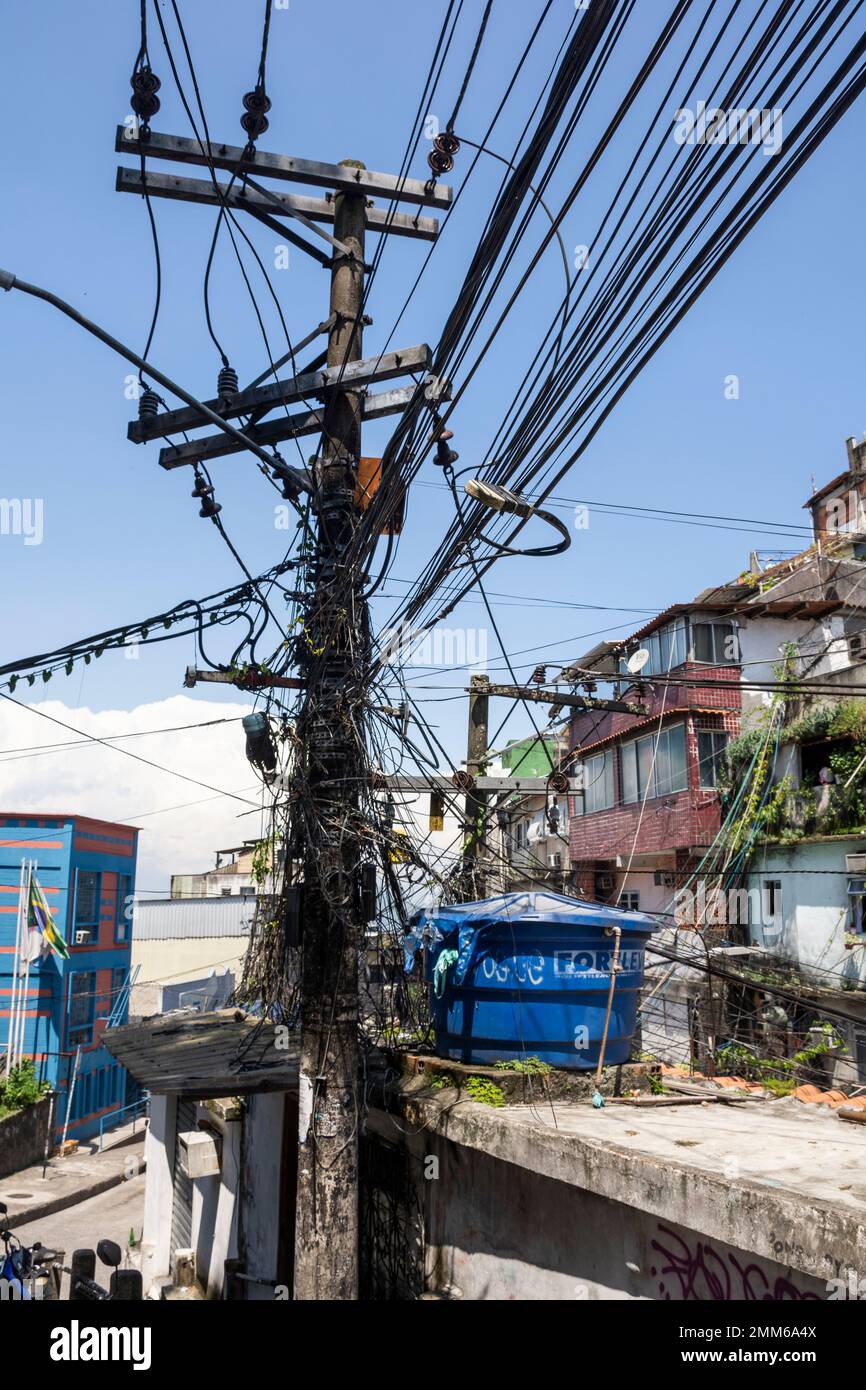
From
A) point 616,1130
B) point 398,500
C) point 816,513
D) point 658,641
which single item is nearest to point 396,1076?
point 616,1130

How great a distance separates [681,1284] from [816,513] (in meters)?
37.1

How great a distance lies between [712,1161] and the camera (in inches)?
241

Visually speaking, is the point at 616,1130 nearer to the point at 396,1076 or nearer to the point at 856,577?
the point at 396,1076

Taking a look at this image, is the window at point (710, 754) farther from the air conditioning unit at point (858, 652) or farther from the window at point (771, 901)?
the air conditioning unit at point (858, 652)

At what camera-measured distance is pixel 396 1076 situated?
30.3 feet

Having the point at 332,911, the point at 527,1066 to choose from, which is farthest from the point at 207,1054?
the point at 332,911

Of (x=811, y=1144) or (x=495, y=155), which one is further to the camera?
(x=811, y=1144)

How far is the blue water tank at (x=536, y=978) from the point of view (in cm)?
820

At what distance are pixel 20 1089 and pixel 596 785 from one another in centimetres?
1794

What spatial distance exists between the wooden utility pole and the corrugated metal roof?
121 ft

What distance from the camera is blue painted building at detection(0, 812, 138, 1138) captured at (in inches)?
1175

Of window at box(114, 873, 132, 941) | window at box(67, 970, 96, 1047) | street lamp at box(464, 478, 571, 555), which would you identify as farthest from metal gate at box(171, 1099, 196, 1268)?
window at box(114, 873, 132, 941)

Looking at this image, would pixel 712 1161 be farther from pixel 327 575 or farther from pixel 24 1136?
pixel 24 1136

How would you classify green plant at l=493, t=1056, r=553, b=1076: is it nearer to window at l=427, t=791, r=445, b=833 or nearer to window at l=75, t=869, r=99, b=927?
window at l=427, t=791, r=445, b=833
